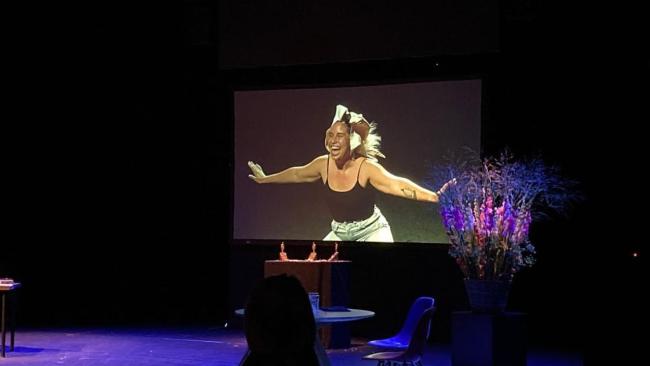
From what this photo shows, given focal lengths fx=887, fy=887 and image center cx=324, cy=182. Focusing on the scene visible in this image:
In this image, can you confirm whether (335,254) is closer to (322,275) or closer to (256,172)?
(322,275)

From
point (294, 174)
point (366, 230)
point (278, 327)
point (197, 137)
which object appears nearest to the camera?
point (278, 327)

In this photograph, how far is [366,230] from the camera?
9305mm

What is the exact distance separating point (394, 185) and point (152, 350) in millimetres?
2935

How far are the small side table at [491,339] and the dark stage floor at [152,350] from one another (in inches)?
69.2

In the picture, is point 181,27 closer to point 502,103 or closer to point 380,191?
point 380,191

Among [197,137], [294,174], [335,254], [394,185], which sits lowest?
[335,254]

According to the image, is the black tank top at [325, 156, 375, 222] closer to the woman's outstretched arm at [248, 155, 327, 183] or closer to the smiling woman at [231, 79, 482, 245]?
the smiling woman at [231, 79, 482, 245]

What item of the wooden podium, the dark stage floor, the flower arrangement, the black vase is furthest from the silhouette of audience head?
the wooden podium

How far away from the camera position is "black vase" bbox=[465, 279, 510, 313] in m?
5.94

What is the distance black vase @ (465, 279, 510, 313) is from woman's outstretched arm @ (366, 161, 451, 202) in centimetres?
303

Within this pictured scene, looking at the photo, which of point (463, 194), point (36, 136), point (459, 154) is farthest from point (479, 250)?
point (36, 136)

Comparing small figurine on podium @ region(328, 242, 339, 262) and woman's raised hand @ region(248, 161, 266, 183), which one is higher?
woman's raised hand @ region(248, 161, 266, 183)

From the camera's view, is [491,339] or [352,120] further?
[352,120]

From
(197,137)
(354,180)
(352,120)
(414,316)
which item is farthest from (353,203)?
(414,316)
